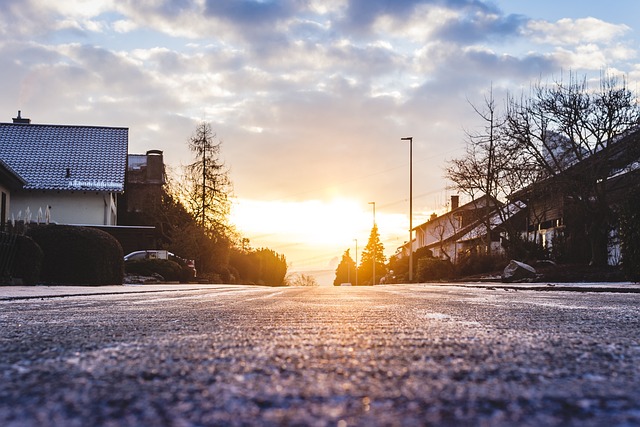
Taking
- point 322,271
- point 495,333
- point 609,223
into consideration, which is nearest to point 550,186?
point 609,223

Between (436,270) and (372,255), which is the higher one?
(372,255)

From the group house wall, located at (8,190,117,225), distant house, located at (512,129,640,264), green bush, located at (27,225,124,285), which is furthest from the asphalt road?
house wall, located at (8,190,117,225)

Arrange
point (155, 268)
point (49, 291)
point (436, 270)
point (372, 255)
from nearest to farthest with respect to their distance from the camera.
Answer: point (49, 291) < point (155, 268) < point (436, 270) < point (372, 255)

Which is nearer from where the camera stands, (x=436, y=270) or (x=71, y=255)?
(x=71, y=255)

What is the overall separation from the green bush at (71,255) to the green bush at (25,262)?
2461mm

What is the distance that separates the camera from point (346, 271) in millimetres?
106812

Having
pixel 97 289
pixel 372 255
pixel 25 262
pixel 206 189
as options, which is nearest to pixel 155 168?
pixel 206 189

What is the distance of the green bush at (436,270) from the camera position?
3804 centimetres

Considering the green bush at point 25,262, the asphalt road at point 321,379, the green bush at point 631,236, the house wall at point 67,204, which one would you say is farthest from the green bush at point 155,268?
the asphalt road at point 321,379

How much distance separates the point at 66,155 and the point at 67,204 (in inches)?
135

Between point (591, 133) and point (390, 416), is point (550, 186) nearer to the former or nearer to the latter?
point (591, 133)

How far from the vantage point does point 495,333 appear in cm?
221

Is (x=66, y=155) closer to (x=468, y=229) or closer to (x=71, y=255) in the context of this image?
(x=71, y=255)

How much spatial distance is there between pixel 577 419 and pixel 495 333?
1.40 m
